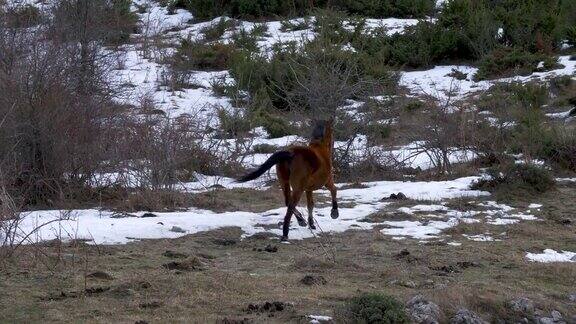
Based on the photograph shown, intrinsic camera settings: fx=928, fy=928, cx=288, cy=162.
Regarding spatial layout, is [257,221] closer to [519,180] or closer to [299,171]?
[299,171]

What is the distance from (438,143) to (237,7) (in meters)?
13.3

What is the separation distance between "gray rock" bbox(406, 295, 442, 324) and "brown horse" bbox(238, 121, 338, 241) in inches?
126

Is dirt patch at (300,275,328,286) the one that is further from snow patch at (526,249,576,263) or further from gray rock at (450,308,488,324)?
snow patch at (526,249,576,263)

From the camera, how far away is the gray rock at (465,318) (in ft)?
23.9

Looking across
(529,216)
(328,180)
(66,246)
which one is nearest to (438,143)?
(529,216)

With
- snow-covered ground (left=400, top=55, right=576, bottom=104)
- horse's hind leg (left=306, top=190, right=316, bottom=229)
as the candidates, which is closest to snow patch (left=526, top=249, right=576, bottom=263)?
horse's hind leg (left=306, top=190, right=316, bottom=229)

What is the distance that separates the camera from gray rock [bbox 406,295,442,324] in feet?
23.3

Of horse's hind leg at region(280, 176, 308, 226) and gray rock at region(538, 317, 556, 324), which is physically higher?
horse's hind leg at region(280, 176, 308, 226)

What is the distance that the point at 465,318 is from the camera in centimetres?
730

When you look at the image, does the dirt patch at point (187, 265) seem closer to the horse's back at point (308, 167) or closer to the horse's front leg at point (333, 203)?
the horse's back at point (308, 167)

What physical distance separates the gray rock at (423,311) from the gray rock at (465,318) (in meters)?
0.14

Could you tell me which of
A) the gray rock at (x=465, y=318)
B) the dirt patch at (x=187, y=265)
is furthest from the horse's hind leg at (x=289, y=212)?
the gray rock at (x=465, y=318)

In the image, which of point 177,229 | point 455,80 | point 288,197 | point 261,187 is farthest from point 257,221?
point 455,80

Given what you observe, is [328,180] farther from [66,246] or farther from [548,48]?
[548,48]
